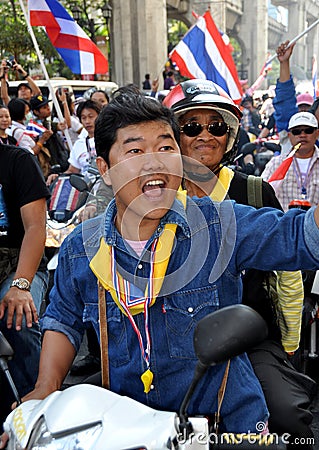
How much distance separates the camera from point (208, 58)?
26.2ft

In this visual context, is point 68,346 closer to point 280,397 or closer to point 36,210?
point 280,397

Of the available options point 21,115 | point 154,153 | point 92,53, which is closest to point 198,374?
point 154,153

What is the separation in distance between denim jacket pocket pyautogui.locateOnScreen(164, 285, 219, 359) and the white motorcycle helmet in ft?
4.47

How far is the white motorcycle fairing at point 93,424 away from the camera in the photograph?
1.33 meters

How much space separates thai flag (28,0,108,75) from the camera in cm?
739

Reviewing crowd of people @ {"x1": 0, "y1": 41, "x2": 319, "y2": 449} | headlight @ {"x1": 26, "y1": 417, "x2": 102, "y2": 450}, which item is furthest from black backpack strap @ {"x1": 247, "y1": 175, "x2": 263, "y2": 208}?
headlight @ {"x1": 26, "y1": 417, "x2": 102, "y2": 450}

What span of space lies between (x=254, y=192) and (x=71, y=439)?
1823 millimetres

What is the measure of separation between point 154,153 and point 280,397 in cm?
116

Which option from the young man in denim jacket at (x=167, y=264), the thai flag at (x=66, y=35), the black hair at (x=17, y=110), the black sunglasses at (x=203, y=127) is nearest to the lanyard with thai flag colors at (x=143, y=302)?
the young man in denim jacket at (x=167, y=264)

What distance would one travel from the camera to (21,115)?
8484 mm

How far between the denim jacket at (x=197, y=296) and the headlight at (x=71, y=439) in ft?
1.64

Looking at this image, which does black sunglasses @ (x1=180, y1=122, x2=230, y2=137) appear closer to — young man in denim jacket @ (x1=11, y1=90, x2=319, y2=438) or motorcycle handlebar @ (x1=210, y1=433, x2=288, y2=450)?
young man in denim jacket @ (x1=11, y1=90, x2=319, y2=438)

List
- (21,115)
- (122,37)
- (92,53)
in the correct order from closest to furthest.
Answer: (92,53)
(21,115)
(122,37)

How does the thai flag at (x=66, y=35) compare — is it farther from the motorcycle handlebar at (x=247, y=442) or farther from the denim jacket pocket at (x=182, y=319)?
the motorcycle handlebar at (x=247, y=442)
